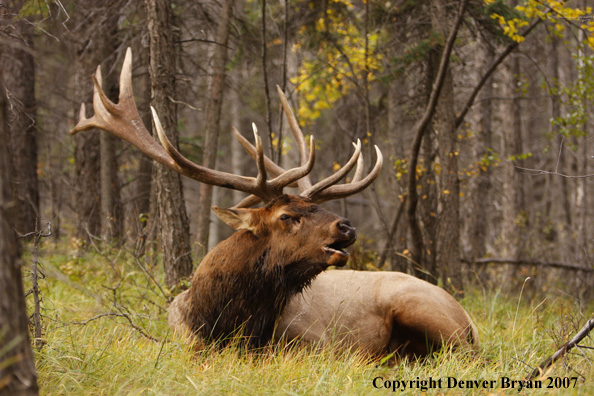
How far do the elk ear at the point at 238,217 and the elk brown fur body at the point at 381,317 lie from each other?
31.9 inches

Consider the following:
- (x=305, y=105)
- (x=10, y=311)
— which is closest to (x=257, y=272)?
(x=10, y=311)

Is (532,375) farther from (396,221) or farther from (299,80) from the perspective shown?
(299,80)

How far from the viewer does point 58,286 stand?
22.2 ft

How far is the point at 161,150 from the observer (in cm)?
518

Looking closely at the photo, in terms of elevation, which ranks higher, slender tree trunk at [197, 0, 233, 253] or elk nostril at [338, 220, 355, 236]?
slender tree trunk at [197, 0, 233, 253]

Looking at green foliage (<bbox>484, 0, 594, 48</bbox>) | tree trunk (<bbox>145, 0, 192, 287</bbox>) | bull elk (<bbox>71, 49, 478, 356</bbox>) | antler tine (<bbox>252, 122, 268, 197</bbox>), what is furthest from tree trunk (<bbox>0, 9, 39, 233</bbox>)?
green foliage (<bbox>484, 0, 594, 48</bbox>)

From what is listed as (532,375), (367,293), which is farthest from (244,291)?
(532,375)

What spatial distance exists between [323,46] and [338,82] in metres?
0.77

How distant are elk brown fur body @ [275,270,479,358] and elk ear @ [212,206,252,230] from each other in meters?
0.81

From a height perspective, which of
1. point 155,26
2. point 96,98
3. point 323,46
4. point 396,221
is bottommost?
point 396,221

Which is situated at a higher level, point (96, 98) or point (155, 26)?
point (155, 26)

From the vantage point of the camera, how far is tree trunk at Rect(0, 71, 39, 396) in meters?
2.26

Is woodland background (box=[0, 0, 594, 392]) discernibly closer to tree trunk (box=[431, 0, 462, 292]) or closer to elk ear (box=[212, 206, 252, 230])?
tree trunk (box=[431, 0, 462, 292])

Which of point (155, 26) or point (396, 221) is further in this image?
point (396, 221)
